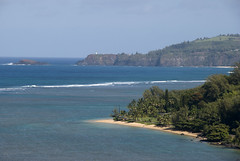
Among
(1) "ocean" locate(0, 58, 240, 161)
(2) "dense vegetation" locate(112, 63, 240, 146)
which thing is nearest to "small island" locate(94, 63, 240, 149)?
(2) "dense vegetation" locate(112, 63, 240, 146)

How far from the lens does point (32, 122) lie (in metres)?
93.4

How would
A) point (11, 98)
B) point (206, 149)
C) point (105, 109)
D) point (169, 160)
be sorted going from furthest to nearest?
point (11, 98) → point (105, 109) → point (206, 149) → point (169, 160)

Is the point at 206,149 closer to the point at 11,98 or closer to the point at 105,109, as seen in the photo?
the point at 105,109

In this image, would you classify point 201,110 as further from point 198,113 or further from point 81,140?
point 81,140

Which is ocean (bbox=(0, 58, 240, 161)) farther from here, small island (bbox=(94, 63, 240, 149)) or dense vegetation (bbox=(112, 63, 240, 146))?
dense vegetation (bbox=(112, 63, 240, 146))

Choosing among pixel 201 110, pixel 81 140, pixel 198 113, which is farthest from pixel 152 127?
pixel 81 140

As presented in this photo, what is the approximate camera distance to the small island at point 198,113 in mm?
80562

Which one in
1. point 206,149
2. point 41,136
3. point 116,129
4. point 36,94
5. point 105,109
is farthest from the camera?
point 36,94

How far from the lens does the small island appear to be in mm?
80562

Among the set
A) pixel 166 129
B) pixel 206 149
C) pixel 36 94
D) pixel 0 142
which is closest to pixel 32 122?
pixel 0 142

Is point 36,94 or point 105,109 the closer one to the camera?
point 105,109

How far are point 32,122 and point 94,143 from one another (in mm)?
21231

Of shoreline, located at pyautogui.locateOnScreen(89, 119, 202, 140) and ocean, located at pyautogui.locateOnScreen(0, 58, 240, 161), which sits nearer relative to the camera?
ocean, located at pyautogui.locateOnScreen(0, 58, 240, 161)

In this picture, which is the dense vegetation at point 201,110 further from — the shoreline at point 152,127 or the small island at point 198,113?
the shoreline at point 152,127
